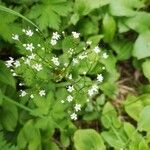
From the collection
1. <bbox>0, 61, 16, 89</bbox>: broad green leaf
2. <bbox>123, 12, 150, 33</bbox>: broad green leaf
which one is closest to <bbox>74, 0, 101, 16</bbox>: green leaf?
<bbox>123, 12, 150, 33</bbox>: broad green leaf

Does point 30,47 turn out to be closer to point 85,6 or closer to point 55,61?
point 55,61

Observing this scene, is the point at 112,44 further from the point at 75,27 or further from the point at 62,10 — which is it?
the point at 62,10

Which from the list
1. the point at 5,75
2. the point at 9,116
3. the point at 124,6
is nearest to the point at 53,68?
the point at 5,75

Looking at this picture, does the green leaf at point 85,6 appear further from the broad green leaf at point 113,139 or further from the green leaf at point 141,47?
the broad green leaf at point 113,139

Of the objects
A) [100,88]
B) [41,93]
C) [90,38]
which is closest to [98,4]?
[90,38]

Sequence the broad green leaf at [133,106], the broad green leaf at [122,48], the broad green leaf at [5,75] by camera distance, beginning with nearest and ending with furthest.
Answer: the broad green leaf at [5,75] → the broad green leaf at [133,106] → the broad green leaf at [122,48]

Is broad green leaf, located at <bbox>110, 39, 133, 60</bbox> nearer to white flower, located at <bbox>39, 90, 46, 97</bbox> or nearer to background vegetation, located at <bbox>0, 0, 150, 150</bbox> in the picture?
background vegetation, located at <bbox>0, 0, 150, 150</bbox>

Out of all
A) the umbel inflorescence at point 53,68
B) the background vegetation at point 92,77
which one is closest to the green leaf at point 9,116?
the background vegetation at point 92,77
